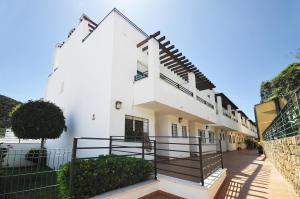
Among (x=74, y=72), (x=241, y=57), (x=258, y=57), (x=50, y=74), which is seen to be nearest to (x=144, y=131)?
(x=74, y=72)

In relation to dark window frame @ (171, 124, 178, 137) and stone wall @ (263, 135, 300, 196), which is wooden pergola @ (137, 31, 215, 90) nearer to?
dark window frame @ (171, 124, 178, 137)

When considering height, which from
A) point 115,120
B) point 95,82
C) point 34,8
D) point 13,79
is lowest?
point 115,120

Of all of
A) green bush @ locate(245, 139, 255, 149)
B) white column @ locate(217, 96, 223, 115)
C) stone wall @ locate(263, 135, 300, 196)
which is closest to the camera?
stone wall @ locate(263, 135, 300, 196)

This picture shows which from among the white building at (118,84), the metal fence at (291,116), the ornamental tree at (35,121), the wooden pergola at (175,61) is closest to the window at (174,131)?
the white building at (118,84)

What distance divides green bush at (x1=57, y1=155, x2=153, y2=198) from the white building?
2707mm

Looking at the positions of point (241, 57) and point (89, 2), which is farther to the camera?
point (241, 57)

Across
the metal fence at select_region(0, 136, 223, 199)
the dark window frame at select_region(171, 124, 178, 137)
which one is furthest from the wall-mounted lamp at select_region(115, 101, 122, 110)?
the dark window frame at select_region(171, 124, 178, 137)

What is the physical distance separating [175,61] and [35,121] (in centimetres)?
871

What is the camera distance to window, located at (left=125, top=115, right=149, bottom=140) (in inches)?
306

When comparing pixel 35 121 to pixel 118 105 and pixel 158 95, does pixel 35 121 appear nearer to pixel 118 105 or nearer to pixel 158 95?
pixel 118 105

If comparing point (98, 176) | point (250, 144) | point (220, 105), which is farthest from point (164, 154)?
point (250, 144)

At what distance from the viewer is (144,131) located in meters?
8.74

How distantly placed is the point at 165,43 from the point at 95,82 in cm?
436

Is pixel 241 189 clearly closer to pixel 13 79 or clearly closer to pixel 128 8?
pixel 128 8
